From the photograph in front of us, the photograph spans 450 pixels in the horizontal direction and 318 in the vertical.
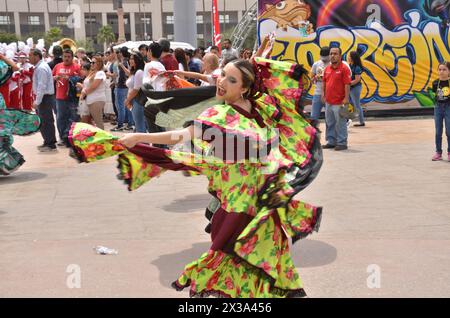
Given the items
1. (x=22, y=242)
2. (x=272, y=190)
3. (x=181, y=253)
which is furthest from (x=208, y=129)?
(x=22, y=242)

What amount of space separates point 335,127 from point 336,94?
1.79 feet

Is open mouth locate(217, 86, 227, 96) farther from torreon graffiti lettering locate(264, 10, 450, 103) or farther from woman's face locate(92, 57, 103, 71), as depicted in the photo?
torreon graffiti lettering locate(264, 10, 450, 103)

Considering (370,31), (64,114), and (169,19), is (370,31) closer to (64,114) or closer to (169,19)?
(64,114)

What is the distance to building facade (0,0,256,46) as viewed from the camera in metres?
98.8

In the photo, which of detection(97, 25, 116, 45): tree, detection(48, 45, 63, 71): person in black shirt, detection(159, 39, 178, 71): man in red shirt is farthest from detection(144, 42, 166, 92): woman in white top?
detection(97, 25, 116, 45): tree

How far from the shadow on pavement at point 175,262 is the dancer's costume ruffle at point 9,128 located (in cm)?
429

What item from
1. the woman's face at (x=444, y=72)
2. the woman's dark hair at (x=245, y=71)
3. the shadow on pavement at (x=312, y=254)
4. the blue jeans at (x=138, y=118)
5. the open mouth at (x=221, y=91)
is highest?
the woman's dark hair at (x=245, y=71)

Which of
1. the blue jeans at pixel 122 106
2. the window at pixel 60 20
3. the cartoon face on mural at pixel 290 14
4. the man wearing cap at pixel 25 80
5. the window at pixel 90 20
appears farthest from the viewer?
the window at pixel 90 20

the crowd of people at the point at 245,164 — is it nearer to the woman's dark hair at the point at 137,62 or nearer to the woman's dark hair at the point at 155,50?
the woman's dark hair at the point at 155,50

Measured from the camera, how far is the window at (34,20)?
329ft

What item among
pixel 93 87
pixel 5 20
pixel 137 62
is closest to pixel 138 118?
pixel 137 62

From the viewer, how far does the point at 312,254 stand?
5.12m

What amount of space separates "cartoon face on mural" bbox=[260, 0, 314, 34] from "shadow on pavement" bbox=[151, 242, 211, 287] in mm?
9791

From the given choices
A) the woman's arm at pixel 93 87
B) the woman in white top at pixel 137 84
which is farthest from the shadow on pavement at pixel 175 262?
the woman's arm at pixel 93 87
